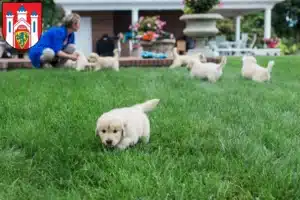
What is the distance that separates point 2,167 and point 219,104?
211cm

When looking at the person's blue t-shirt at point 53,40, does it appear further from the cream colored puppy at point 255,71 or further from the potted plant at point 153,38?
the potted plant at point 153,38

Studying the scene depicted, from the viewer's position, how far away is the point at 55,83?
512 cm

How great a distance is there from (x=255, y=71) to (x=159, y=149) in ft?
12.1

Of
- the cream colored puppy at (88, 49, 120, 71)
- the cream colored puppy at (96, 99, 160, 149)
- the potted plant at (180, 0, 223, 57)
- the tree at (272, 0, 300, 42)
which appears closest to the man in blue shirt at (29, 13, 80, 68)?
the cream colored puppy at (88, 49, 120, 71)

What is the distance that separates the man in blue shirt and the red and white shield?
2335mm

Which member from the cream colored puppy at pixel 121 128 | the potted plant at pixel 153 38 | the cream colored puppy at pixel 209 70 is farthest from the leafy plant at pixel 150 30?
the cream colored puppy at pixel 121 128

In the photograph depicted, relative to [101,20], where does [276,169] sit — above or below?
below

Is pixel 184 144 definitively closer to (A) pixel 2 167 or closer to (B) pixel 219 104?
(A) pixel 2 167

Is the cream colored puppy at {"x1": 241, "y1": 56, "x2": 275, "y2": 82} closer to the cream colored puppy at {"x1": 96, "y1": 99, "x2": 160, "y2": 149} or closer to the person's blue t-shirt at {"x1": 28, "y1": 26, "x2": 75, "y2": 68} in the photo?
the person's blue t-shirt at {"x1": 28, "y1": 26, "x2": 75, "y2": 68}

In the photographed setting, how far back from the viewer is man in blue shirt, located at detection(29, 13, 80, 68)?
687 cm

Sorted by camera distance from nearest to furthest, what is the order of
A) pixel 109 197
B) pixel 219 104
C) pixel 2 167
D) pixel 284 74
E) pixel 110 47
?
pixel 109 197
pixel 2 167
pixel 219 104
pixel 284 74
pixel 110 47

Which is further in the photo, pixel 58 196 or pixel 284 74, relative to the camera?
pixel 284 74

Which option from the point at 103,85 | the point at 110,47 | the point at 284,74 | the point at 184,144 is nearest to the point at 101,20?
the point at 110,47

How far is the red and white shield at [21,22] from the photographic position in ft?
14.1
